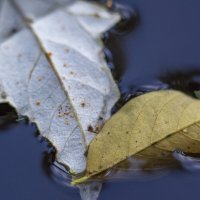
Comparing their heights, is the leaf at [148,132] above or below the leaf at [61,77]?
below

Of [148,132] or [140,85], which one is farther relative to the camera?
[140,85]

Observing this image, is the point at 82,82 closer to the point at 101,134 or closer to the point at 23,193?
the point at 101,134

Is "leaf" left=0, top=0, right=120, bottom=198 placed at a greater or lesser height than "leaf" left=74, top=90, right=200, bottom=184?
greater
